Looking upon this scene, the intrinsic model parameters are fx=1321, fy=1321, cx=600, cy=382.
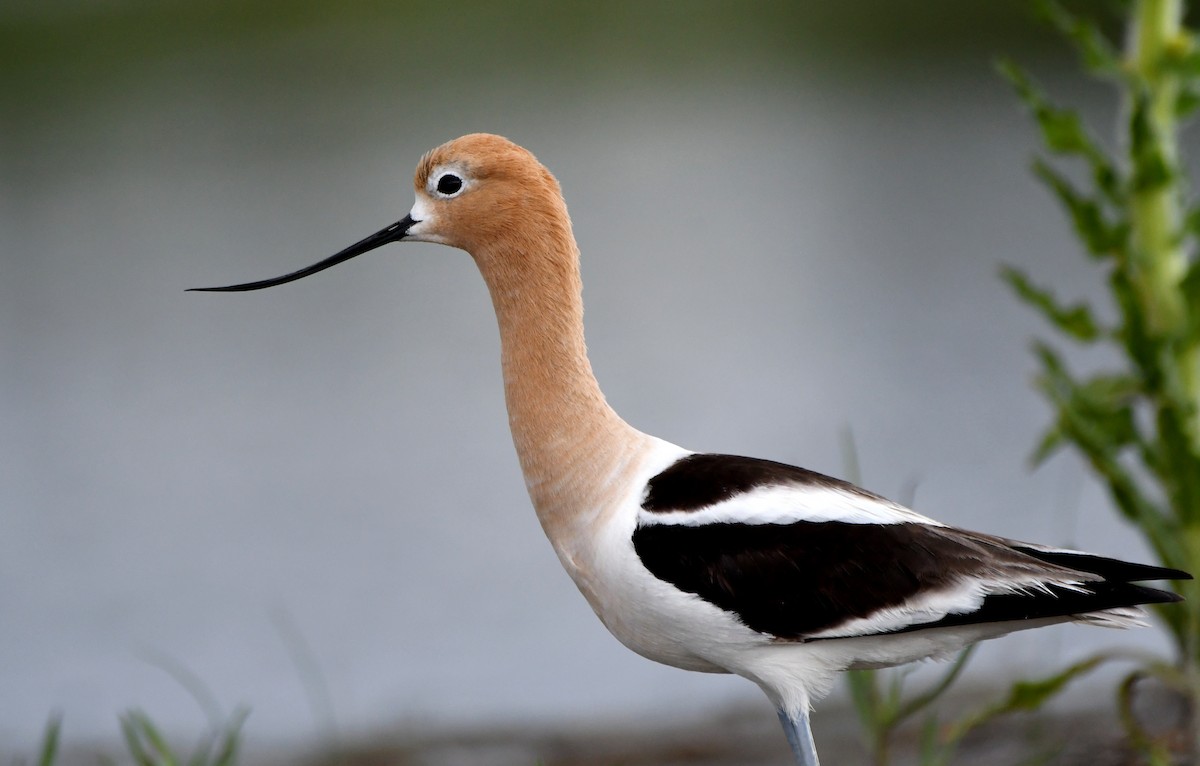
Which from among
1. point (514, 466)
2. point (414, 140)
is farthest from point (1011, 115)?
point (514, 466)

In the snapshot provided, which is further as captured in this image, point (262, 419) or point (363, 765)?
point (262, 419)

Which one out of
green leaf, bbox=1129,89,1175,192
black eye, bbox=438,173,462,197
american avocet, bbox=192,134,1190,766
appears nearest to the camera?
american avocet, bbox=192,134,1190,766

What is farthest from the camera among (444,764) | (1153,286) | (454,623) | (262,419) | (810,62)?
(810,62)

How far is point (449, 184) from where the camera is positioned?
2691 millimetres

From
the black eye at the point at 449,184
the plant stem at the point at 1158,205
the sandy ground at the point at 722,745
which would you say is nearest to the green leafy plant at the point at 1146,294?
the plant stem at the point at 1158,205

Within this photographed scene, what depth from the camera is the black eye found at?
2.69 meters

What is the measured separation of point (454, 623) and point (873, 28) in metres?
7.39

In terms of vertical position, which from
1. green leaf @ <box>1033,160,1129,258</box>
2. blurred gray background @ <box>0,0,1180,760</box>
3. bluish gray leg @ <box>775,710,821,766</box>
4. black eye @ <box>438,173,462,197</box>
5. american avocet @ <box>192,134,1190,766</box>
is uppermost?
blurred gray background @ <box>0,0,1180,760</box>

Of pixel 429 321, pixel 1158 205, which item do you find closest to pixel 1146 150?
pixel 1158 205

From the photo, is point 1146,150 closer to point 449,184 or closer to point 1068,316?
point 1068,316

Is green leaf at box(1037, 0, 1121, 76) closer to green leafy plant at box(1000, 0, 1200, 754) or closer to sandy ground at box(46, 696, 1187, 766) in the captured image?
green leafy plant at box(1000, 0, 1200, 754)

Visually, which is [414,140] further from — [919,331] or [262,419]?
[919,331]

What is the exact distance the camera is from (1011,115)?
9672mm

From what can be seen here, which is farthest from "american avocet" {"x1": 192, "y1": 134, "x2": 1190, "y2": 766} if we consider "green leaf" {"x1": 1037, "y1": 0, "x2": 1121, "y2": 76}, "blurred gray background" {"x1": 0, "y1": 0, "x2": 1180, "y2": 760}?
"blurred gray background" {"x1": 0, "y1": 0, "x2": 1180, "y2": 760}
